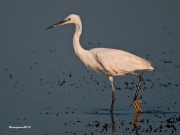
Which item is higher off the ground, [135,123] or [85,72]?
[85,72]

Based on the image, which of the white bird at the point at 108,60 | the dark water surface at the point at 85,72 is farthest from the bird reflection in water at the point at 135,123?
the white bird at the point at 108,60

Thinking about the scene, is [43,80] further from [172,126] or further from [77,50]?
[172,126]

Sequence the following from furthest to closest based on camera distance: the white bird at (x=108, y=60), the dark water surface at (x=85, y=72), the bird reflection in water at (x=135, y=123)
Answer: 1. the white bird at (x=108, y=60)
2. the dark water surface at (x=85, y=72)
3. the bird reflection in water at (x=135, y=123)

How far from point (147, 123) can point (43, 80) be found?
5979 mm

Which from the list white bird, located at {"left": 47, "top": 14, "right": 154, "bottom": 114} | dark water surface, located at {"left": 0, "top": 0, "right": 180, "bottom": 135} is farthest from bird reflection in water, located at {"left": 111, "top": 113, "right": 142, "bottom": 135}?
white bird, located at {"left": 47, "top": 14, "right": 154, "bottom": 114}

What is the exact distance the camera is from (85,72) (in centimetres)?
1897

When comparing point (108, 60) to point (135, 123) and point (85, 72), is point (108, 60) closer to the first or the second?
point (135, 123)

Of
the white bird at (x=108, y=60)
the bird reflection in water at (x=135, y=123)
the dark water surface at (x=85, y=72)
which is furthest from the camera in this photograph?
the white bird at (x=108, y=60)

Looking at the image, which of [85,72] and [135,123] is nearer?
[135,123]

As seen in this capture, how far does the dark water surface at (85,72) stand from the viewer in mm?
12758

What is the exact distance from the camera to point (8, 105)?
47.4 ft

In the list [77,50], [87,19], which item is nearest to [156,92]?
[77,50]

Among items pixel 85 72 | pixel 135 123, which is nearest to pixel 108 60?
pixel 135 123

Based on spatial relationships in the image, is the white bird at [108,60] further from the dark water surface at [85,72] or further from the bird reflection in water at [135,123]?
the dark water surface at [85,72]
